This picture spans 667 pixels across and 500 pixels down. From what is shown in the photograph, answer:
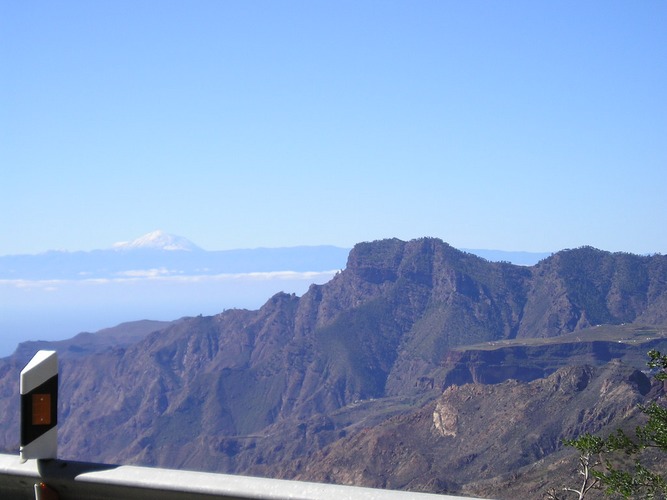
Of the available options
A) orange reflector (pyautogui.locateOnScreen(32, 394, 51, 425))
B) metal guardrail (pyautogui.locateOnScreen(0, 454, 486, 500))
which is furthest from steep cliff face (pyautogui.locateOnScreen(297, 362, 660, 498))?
orange reflector (pyautogui.locateOnScreen(32, 394, 51, 425))

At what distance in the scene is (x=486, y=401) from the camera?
160 metres

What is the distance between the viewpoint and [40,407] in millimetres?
7680

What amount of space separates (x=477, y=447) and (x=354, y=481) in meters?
23.4

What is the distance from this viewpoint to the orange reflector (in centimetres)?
764

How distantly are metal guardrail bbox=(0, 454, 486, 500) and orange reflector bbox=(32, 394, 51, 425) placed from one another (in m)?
0.39

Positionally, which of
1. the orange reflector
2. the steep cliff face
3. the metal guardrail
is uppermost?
the orange reflector

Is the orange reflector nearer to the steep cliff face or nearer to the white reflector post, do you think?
the white reflector post

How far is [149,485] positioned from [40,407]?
119 cm

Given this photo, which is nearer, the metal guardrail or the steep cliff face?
the metal guardrail

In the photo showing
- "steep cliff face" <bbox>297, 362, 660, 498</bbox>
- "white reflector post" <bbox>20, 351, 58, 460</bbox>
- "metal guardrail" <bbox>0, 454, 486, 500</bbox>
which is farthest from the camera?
"steep cliff face" <bbox>297, 362, 660, 498</bbox>

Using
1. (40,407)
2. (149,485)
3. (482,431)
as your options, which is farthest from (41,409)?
(482,431)

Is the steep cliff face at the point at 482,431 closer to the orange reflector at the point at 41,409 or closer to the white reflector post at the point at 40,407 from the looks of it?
the white reflector post at the point at 40,407

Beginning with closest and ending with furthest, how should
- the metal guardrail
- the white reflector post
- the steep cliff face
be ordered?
the metal guardrail → the white reflector post → the steep cliff face

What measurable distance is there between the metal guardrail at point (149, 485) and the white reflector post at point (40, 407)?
15 centimetres
